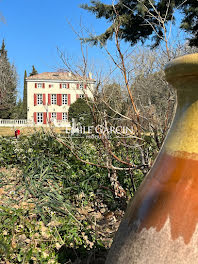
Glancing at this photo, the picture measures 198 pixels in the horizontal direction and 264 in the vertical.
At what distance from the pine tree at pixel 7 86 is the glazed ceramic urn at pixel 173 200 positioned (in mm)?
24250

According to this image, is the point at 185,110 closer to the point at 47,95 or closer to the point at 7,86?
the point at 7,86

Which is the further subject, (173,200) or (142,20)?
(142,20)

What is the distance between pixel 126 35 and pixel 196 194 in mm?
7542

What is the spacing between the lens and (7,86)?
27.9 m

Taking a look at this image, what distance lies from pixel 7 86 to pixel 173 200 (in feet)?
97.0

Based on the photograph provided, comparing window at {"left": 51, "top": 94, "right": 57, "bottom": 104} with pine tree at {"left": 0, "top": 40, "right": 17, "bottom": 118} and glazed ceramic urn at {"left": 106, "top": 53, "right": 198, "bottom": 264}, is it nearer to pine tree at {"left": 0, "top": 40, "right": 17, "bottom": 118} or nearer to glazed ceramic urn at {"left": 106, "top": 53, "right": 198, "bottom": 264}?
pine tree at {"left": 0, "top": 40, "right": 17, "bottom": 118}

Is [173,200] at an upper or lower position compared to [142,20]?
lower

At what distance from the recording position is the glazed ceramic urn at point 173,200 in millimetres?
744

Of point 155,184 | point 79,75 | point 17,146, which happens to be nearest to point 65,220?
point 79,75

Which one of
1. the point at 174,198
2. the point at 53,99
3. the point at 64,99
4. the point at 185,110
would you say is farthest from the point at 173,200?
the point at 53,99

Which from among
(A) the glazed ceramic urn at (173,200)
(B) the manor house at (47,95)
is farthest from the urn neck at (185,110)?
(B) the manor house at (47,95)

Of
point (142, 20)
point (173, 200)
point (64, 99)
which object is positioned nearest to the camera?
point (173, 200)

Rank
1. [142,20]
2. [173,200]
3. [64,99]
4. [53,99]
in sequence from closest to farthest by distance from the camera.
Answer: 1. [173,200]
2. [142,20]
3. [53,99]
4. [64,99]

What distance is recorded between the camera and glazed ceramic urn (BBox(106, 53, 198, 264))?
2.44 feet
